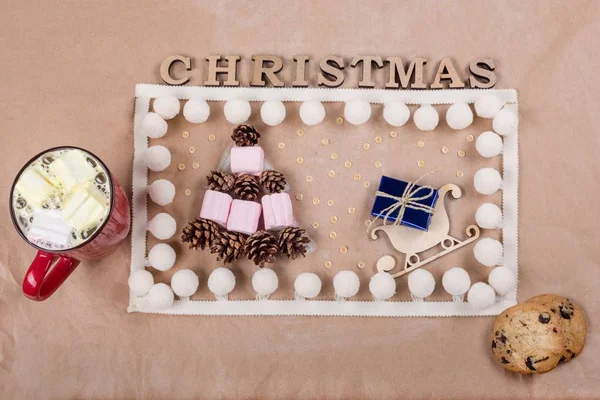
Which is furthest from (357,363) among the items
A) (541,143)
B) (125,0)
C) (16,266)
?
(125,0)

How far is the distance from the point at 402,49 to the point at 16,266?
2.82ft

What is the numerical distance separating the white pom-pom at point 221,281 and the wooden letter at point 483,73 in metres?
0.59

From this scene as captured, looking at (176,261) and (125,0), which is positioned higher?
(125,0)

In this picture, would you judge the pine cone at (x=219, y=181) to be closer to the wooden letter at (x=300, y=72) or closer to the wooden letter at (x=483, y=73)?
the wooden letter at (x=300, y=72)

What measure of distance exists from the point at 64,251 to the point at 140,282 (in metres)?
0.19

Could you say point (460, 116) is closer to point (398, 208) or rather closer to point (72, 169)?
point (398, 208)

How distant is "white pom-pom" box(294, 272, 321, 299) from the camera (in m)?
0.97

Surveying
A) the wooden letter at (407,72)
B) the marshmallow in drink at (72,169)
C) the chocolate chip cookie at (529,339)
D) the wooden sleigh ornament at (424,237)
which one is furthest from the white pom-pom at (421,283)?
the marshmallow in drink at (72,169)

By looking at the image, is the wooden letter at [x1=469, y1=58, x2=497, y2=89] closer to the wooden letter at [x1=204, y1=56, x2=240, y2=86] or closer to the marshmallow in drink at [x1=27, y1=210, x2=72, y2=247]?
the wooden letter at [x1=204, y1=56, x2=240, y2=86]

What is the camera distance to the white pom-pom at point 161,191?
100 centimetres

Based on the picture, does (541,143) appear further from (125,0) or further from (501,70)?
(125,0)

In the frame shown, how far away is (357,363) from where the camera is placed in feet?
3.27

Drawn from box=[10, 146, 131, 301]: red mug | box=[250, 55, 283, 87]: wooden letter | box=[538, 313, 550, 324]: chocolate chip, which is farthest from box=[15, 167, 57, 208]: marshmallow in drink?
box=[538, 313, 550, 324]: chocolate chip

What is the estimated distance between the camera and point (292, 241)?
948 mm
